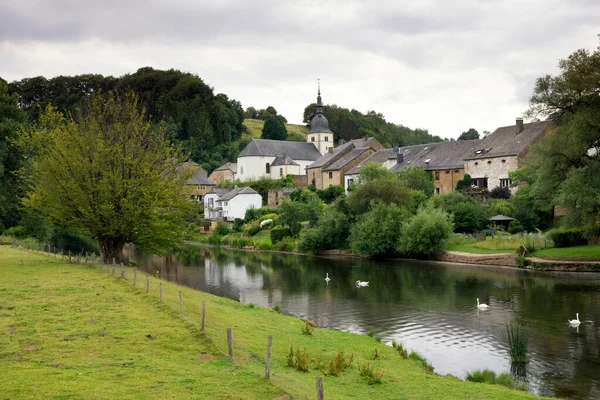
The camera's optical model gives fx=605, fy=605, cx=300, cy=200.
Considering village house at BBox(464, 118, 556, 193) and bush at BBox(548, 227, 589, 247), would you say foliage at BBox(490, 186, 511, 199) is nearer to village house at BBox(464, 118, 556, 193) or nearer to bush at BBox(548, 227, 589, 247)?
village house at BBox(464, 118, 556, 193)

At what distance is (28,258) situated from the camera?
37.9 m

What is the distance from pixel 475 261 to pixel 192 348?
36.6 meters

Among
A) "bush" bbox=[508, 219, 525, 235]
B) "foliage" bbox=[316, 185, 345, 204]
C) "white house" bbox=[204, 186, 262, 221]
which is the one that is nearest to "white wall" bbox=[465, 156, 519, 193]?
"bush" bbox=[508, 219, 525, 235]

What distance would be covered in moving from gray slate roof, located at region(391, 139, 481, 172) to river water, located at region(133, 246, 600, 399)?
27.3m

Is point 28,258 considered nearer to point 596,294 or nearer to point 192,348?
point 192,348

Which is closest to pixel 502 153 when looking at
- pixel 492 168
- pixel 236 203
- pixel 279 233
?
pixel 492 168

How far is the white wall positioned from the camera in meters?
67.8

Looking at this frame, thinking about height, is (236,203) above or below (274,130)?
below

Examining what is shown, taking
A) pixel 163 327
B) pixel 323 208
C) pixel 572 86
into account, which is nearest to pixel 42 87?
pixel 323 208

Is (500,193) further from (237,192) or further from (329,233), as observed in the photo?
(237,192)

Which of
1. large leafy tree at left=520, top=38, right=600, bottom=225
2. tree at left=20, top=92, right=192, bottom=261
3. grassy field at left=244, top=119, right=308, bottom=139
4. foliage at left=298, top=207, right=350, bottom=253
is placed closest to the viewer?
tree at left=20, top=92, right=192, bottom=261

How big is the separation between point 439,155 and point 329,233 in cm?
2526

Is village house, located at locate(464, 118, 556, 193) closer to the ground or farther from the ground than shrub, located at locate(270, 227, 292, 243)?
farther from the ground

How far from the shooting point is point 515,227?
178 feet
